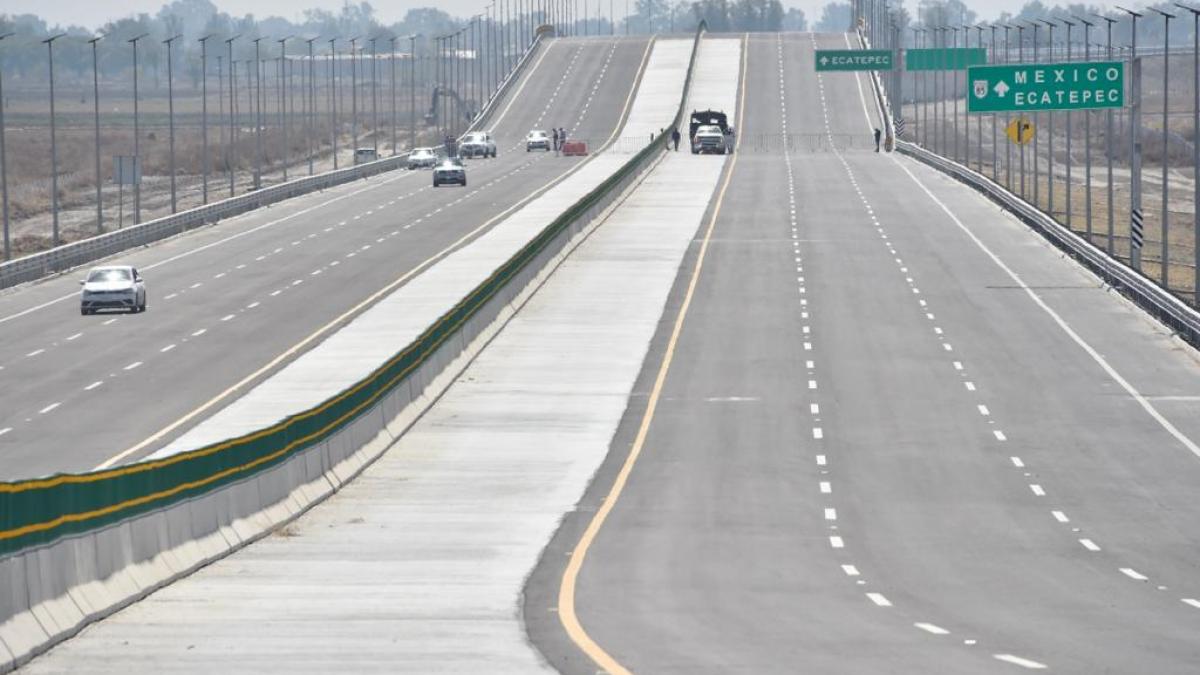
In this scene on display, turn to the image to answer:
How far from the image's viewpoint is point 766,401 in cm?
4903

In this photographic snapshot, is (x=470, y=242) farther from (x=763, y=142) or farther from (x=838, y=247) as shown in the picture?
(x=763, y=142)

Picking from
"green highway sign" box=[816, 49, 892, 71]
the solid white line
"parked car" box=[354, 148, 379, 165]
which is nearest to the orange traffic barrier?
"parked car" box=[354, 148, 379, 165]

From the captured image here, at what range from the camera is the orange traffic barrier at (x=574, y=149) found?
141750 millimetres

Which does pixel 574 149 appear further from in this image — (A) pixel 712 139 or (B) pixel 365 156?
(B) pixel 365 156

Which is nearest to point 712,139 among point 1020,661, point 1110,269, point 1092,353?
point 1110,269

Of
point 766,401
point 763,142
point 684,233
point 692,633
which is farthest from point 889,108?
point 692,633

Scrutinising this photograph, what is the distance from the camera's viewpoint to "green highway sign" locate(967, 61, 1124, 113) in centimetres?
8525

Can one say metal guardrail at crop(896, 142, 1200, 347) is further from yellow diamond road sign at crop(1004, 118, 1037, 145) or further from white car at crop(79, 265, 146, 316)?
white car at crop(79, 265, 146, 316)

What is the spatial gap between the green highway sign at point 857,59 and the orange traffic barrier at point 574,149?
102ft

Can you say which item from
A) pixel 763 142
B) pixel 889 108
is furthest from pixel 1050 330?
pixel 889 108

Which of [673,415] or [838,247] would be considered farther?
[838,247]

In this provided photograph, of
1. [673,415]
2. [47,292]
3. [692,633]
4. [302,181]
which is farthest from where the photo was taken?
[302,181]

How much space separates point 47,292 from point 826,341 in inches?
1111

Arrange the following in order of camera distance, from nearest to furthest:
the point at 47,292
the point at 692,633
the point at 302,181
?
1. the point at 692,633
2. the point at 47,292
3. the point at 302,181
